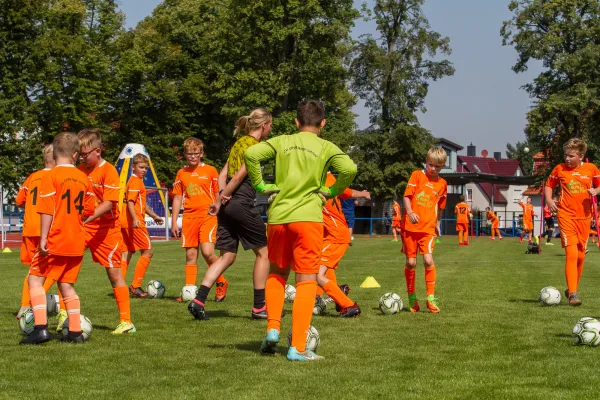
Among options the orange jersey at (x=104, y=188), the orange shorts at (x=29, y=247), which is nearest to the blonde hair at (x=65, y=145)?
the orange jersey at (x=104, y=188)

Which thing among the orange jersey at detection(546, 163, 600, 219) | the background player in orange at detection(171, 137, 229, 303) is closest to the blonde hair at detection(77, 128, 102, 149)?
the background player in orange at detection(171, 137, 229, 303)

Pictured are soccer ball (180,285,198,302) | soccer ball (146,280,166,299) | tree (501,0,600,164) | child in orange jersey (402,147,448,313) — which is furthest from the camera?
tree (501,0,600,164)

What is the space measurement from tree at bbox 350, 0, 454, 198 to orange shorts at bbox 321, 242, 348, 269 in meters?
49.1

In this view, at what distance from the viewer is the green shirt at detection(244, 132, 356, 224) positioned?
6.83m

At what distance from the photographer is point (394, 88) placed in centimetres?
5903

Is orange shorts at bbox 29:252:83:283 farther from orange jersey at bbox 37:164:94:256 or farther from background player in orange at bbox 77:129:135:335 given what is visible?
background player in orange at bbox 77:129:135:335

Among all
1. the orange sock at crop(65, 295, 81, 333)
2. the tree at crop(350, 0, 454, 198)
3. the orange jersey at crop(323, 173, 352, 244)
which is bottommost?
the orange sock at crop(65, 295, 81, 333)

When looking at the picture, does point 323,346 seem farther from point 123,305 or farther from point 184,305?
point 184,305

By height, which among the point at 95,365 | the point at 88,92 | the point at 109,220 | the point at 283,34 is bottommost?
the point at 95,365

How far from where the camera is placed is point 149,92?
177ft

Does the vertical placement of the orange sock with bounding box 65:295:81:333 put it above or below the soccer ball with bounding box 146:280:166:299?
above

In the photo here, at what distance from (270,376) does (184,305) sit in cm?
539

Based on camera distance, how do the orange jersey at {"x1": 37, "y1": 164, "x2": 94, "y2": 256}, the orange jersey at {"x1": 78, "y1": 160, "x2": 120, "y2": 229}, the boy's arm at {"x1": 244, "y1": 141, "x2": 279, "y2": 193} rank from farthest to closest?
1. the orange jersey at {"x1": 78, "y1": 160, "x2": 120, "y2": 229}
2. the orange jersey at {"x1": 37, "y1": 164, "x2": 94, "y2": 256}
3. the boy's arm at {"x1": 244, "y1": 141, "x2": 279, "y2": 193}

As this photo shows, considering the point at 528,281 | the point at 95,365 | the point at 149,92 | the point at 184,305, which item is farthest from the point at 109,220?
the point at 149,92
